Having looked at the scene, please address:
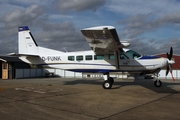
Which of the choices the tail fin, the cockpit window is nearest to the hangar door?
the tail fin

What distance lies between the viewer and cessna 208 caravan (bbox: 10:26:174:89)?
1381cm

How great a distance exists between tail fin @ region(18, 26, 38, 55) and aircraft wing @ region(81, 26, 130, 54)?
6.85 meters

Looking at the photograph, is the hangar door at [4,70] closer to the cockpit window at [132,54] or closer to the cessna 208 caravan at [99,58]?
the cessna 208 caravan at [99,58]

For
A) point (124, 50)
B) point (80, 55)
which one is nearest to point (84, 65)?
point (80, 55)

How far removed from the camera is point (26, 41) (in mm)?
17766

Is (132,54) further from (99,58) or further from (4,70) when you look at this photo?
(4,70)

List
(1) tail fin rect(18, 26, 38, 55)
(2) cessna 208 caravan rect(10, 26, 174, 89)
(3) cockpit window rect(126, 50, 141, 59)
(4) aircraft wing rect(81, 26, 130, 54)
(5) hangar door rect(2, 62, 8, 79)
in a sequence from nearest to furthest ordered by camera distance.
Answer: (4) aircraft wing rect(81, 26, 130, 54) → (2) cessna 208 caravan rect(10, 26, 174, 89) → (3) cockpit window rect(126, 50, 141, 59) → (1) tail fin rect(18, 26, 38, 55) → (5) hangar door rect(2, 62, 8, 79)

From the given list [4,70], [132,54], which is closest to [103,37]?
[132,54]

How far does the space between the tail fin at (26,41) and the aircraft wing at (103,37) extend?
6.85 metres

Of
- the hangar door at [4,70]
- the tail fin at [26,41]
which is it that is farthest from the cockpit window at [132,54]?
the hangar door at [4,70]

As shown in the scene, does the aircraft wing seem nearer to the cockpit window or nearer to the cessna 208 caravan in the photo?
the cessna 208 caravan

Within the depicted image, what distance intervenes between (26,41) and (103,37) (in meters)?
9.09

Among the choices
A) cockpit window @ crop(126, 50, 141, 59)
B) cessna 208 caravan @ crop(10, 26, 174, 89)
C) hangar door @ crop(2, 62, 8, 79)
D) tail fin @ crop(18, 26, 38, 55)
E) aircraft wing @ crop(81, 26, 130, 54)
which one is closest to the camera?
aircraft wing @ crop(81, 26, 130, 54)

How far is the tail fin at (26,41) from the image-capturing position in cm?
1770
